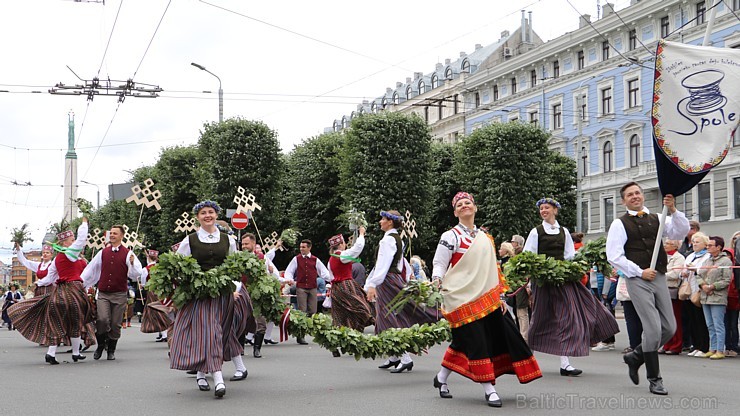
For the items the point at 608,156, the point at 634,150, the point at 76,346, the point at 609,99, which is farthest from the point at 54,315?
the point at 609,99

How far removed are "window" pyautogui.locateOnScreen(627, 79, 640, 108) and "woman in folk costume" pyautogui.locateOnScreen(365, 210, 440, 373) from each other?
38307 mm

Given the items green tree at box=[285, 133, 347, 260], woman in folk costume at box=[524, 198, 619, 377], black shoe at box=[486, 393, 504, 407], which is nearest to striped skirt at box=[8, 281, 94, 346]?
woman in folk costume at box=[524, 198, 619, 377]

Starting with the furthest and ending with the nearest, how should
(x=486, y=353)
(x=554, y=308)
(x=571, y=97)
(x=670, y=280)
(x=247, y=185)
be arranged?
(x=571, y=97), (x=247, y=185), (x=670, y=280), (x=554, y=308), (x=486, y=353)

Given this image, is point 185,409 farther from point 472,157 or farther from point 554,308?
point 472,157

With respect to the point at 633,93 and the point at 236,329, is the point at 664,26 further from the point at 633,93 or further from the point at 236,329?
the point at 236,329

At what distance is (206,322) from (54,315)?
5.42 m

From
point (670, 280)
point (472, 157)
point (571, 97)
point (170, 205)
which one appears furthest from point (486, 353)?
point (571, 97)

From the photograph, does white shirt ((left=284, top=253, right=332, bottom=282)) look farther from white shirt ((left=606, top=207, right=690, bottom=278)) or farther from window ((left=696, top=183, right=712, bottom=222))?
window ((left=696, top=183, right=712, bottom=222))

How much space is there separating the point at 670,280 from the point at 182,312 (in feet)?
26.6

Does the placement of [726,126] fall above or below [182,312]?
above

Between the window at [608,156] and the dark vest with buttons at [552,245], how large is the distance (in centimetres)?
4008

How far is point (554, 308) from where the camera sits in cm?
1046

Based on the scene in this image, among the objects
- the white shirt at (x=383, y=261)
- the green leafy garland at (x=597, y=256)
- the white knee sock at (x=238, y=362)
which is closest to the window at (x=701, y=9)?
the green leafy garland at (x=597, y=256)

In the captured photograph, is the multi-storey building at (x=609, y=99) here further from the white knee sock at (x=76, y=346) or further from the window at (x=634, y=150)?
the white knee sock at (x=76, y=346)
